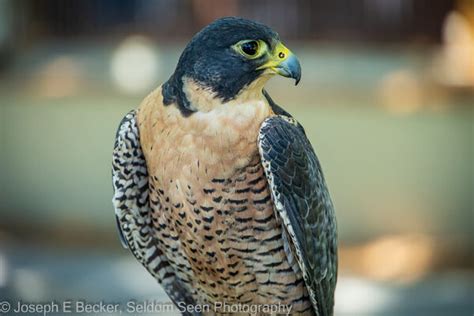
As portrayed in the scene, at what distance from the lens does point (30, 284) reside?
522cm

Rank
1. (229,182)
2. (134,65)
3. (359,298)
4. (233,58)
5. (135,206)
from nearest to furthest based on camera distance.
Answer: (233,58), (229,182), (135,206), (359,298), (134,65)

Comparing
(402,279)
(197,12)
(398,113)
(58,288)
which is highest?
(197,12)

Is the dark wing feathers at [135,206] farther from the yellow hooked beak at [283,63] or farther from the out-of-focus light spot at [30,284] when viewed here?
the out-of-focus light spot at [30,284]

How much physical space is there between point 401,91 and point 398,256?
1.18 m

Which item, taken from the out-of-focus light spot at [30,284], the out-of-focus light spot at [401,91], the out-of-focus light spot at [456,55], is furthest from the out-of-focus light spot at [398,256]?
the out-of-focus light spot at [30,284]

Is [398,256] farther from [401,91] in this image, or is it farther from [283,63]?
[283,63]

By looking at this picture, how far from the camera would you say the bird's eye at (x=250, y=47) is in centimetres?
267

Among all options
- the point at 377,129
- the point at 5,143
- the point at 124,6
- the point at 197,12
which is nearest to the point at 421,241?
the point at 377,129

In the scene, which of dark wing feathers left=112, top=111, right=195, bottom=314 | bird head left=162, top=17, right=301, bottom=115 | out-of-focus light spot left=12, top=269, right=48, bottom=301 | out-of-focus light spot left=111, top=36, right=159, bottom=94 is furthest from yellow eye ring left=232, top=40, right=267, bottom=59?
out-of-focus light spot left=111, top=36, right=159, bottom=94

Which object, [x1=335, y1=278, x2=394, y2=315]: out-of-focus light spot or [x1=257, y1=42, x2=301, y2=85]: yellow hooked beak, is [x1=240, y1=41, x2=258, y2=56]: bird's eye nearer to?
[x1=257, y1=42, x2=301, y2=85]: yellow hooked beak

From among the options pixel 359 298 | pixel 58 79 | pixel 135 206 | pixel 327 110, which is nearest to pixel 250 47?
pixel 135 206

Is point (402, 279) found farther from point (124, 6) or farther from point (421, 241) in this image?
point (124, 6)

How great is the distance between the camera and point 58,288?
5.86 metres

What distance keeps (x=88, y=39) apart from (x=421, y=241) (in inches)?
110
